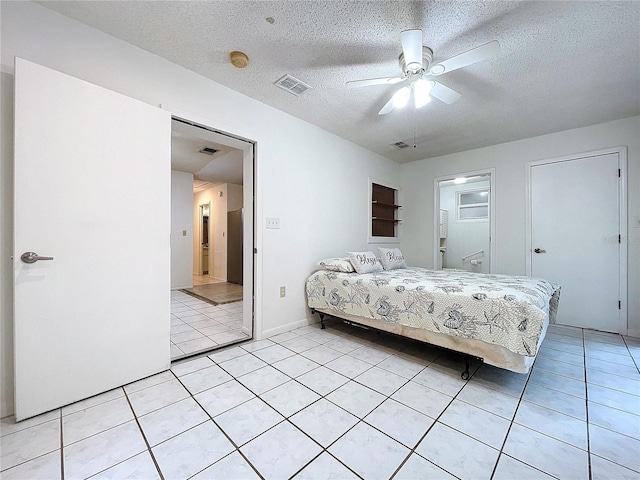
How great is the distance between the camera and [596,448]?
1385mm

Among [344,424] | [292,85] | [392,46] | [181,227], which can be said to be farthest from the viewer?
[181,227]

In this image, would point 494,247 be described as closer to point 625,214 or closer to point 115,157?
point 625,214

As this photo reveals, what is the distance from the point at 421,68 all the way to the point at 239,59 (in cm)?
145

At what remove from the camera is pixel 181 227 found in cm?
592

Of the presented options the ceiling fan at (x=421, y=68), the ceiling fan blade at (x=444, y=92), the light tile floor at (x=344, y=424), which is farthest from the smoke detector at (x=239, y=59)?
the light tile floor at (x=344, y=424)

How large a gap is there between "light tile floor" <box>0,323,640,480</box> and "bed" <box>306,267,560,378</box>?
28 cm

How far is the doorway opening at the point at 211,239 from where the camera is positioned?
9.41 feet

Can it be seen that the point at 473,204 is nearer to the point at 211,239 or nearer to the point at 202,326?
the point at 202,326

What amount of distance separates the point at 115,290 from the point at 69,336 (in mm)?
359

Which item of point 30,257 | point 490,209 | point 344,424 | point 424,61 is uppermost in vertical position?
point 424,61

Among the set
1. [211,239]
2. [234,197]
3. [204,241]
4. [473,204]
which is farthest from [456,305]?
[204,241]

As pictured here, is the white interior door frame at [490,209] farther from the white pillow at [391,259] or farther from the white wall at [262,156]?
the white pillow at [391,259]

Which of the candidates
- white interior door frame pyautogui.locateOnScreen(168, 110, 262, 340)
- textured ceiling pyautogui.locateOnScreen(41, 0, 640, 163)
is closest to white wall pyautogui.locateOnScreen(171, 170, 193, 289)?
white interior door frame pyautogui.locateOnScreen(168, 110, 262, 340)

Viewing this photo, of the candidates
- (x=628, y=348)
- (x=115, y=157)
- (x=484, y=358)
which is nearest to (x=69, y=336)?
(x=115, y=157)
